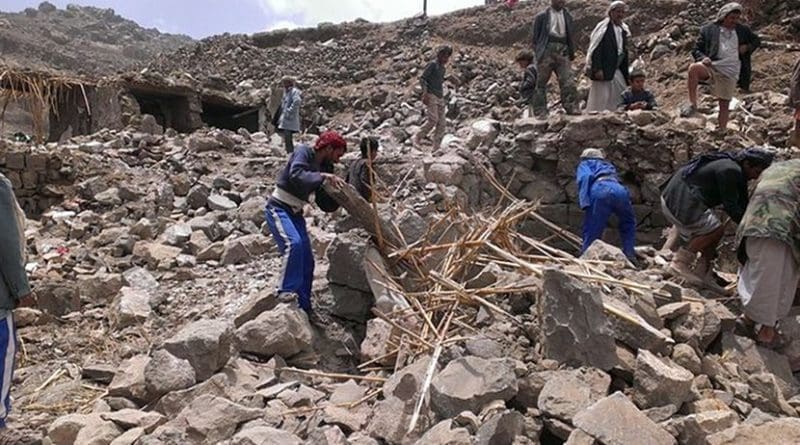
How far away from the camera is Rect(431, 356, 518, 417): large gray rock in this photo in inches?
106

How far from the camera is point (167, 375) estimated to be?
3.27 metres

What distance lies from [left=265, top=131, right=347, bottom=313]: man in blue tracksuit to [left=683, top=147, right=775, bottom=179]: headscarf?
2.30m

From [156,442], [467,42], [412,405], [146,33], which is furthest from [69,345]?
[146,33]

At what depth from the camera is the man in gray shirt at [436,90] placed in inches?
306

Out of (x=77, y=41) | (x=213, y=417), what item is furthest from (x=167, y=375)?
(x=77, y=41)

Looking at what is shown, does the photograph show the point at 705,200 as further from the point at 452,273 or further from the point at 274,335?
the point at 274,335

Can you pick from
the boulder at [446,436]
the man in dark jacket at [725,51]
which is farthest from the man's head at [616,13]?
the boulder at [446,436]

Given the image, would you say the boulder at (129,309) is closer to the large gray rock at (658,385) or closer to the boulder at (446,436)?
the boulder at (446,436)

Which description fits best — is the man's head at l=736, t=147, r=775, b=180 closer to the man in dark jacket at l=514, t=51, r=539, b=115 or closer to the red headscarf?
the red headscarf

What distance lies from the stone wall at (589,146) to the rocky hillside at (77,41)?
1031 cm

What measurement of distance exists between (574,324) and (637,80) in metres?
4.46

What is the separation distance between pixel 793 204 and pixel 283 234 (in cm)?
301

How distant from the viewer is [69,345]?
469cm

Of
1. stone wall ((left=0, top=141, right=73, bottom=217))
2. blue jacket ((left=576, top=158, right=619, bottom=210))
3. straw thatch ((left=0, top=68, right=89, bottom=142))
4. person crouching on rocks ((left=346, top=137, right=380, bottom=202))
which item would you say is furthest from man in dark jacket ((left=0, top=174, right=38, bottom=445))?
straw thatch ((left=0, top=68, right=89, bottom=142))
